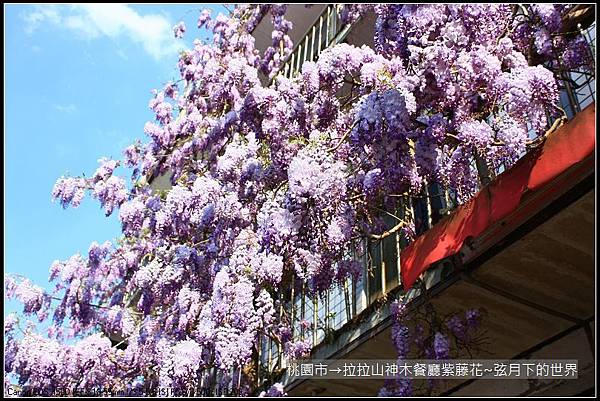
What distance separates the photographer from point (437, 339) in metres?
5.75

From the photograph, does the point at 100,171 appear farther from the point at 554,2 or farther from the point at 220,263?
the point at 554,2

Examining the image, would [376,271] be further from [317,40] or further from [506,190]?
[317,40]

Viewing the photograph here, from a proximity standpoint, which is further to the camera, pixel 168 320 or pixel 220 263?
pixel 168 320

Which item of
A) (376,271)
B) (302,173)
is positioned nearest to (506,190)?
(302,173)

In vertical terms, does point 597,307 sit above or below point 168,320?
below

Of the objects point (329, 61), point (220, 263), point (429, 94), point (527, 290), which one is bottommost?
point (527, 290)

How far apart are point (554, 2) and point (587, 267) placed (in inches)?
101

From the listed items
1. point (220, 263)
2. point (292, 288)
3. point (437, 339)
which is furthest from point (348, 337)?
point (220, 263)

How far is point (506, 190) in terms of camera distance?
495 cm

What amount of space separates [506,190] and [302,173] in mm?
2087

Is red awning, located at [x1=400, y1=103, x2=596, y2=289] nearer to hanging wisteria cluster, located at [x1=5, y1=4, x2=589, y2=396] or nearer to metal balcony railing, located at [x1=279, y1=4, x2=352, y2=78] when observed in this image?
hanging wisteria cluster, located at [x1=5, y1=4, x2=589, y2=396]

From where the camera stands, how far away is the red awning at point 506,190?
15.0 ft

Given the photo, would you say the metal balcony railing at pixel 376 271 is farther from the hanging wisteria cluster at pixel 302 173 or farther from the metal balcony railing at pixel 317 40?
the metal balcony railing at pixel 317 40

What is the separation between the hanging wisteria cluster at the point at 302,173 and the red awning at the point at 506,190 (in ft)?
2.38
